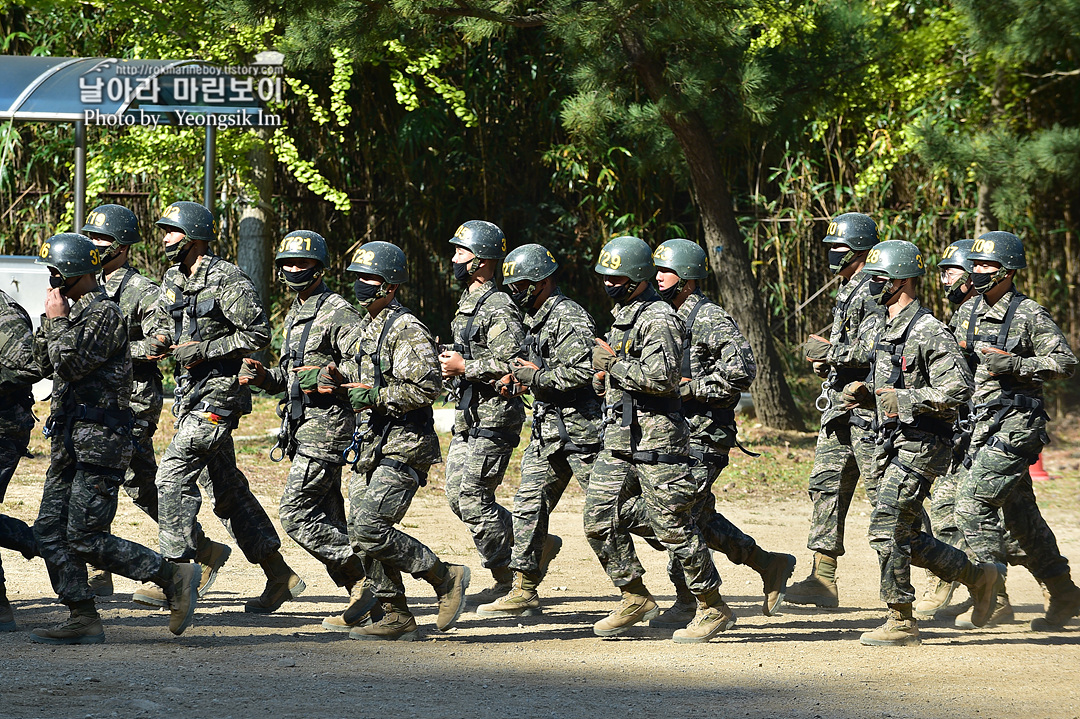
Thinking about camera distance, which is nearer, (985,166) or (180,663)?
(180,663)

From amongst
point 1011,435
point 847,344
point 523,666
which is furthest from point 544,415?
point 1011,435

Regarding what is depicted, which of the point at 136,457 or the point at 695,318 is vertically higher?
the point at 695,318

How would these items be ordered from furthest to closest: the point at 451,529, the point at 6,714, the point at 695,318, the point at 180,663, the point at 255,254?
the point at 255,254 < the point at 451,529 < the point at 695,318 < the point at 180,663 < the point at 6,714

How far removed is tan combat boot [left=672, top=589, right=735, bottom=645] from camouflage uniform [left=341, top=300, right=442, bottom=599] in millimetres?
1391

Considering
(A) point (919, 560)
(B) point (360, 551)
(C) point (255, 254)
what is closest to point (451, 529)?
(B) point (360, 551)

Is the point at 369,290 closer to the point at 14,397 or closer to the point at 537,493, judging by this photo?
the point at 537,493

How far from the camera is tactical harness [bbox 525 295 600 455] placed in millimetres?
6922

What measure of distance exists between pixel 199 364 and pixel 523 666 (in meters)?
2.49

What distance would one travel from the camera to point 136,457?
7090 millimetres

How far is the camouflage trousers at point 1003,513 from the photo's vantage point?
22.1 feet

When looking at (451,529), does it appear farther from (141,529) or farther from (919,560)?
(919,560)

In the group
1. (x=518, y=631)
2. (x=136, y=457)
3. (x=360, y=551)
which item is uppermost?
(x=136, y=457)

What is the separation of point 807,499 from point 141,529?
5.83 m

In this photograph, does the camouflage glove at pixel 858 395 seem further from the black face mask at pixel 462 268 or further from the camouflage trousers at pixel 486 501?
the black face mask at pixel 462 268
